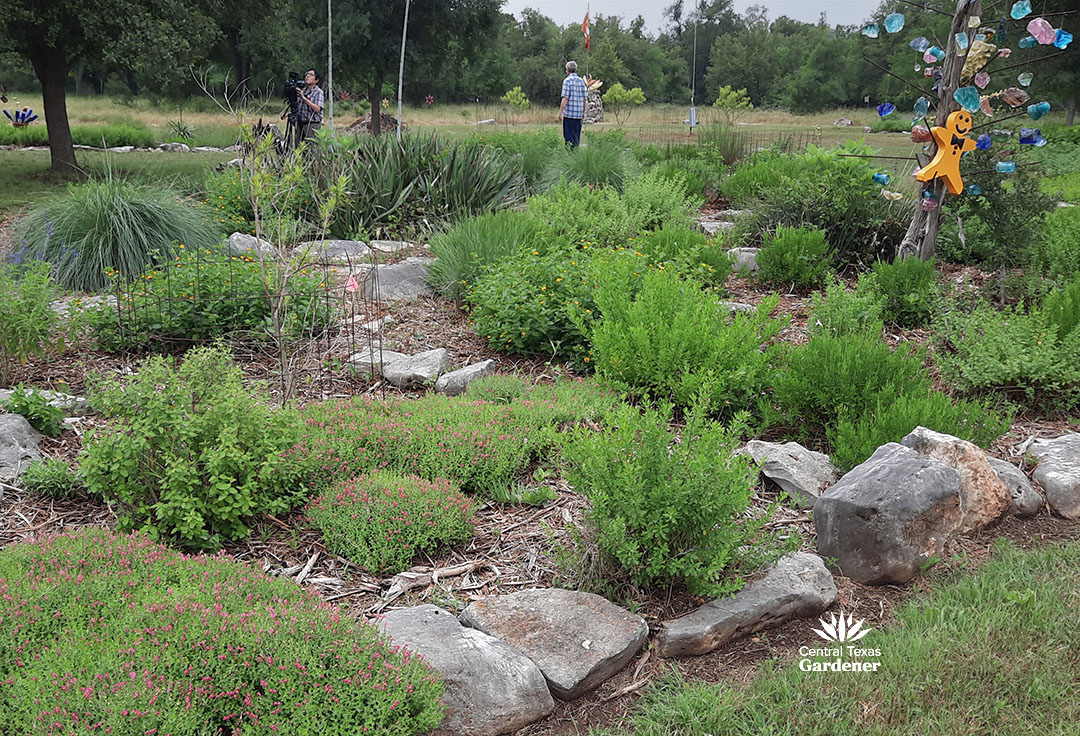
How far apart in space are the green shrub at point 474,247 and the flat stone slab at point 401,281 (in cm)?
21

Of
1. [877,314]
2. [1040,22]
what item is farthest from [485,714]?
[1040,22]

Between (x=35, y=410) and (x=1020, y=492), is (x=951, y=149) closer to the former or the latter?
(x=1020, y=492)

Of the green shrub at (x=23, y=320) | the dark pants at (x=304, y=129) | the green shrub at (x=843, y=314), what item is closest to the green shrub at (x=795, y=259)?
the green shrub at (x=843, y=314)

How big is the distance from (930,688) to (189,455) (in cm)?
271

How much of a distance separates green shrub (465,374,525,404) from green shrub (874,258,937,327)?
2.90 meters

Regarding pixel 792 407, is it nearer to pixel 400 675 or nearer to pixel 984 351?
pixel 984 351

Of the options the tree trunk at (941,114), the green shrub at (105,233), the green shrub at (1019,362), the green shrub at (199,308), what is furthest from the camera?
the green shrub at (105,233)

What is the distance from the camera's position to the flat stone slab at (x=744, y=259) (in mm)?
7031

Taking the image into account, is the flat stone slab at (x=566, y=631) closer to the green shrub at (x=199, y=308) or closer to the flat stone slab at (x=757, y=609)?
the flat stone slab at (x=757, y=609)

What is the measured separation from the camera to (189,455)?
313 cm

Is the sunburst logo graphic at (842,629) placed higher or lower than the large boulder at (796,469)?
lower

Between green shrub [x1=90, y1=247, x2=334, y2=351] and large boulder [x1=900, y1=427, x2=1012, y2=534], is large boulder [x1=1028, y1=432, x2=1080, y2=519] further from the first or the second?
green shrub [x1=90, y1=247, x2=334, y2=351]

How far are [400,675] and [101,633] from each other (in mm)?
879

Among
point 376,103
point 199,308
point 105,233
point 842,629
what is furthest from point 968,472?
point 376,103
